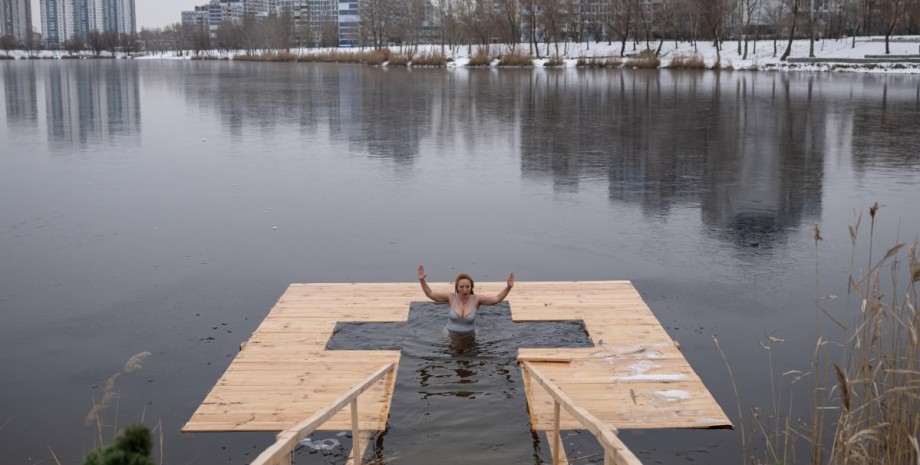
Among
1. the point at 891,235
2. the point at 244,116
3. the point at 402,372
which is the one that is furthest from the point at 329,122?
the point at 402,372

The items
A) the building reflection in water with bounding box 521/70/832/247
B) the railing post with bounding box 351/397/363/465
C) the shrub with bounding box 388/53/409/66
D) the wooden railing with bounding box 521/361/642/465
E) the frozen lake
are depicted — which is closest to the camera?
the wooden railing with bounding box 521/361/642/465

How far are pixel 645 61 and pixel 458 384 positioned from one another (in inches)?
2158

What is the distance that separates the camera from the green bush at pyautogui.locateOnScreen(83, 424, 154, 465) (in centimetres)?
187

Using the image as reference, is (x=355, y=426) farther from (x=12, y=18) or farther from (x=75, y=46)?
(x=12, y=18)

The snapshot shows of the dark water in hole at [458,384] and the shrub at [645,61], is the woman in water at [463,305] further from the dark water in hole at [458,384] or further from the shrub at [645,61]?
the shrub at [645,61]

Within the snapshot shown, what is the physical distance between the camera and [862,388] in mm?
5949

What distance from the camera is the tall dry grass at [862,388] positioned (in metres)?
4.00

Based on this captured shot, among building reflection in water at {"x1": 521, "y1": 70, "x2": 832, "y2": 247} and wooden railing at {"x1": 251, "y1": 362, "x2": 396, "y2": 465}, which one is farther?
building reflection in water at {"x1": 521, "y1": 70, "x2": 832, "y2": 247}

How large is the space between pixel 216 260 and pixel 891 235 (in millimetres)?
7760

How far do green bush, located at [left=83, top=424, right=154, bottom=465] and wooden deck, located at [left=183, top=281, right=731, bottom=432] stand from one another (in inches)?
146

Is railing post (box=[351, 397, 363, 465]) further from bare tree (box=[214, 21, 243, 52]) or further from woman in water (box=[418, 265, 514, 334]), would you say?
bare tree (box=[214, 21, 243, 52])

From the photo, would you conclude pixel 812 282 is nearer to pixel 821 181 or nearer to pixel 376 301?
pixel 376 301

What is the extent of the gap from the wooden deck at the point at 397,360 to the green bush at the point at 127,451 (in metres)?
3.71

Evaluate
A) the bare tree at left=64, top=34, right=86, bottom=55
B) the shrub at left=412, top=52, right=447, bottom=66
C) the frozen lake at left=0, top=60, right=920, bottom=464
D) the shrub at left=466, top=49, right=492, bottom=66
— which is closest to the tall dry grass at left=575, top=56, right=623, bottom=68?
the shrub at left=466, top=49, right=492, bottom=66
